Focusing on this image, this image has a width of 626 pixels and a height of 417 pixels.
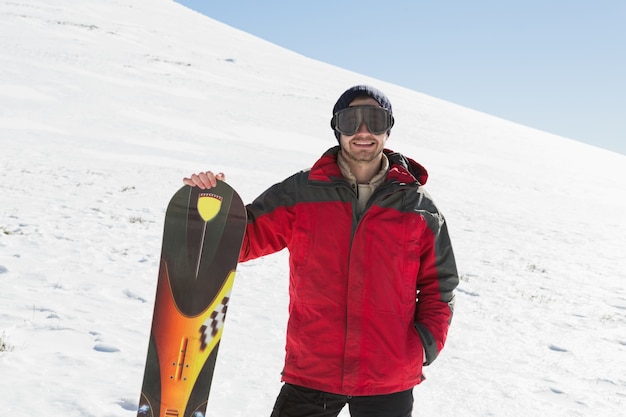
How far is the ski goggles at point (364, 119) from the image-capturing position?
2688 mm

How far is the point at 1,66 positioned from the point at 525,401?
27.7 m

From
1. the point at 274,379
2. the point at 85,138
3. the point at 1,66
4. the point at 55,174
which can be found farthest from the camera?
the point at 1,66

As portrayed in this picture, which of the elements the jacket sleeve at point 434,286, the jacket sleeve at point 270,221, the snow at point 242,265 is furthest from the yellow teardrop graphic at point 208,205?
the snow at point 242,265

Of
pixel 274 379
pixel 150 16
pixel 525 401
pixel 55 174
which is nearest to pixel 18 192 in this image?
pixel 55 174

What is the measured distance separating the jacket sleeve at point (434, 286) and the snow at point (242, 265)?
185 cm

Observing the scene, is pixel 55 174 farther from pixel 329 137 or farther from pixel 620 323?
pixel 329 137

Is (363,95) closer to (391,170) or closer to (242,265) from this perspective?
(391,170)

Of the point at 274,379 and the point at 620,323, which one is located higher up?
the point at 620,323

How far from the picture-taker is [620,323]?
7586mm

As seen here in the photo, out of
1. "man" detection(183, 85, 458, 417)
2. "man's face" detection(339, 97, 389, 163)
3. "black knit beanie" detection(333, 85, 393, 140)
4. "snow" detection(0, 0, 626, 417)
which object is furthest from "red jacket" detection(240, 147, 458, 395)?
"snow" detection(0, 0, 626, 417)

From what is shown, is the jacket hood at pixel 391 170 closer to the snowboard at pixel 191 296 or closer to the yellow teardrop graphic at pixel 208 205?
the snowboard at pixel 191 296

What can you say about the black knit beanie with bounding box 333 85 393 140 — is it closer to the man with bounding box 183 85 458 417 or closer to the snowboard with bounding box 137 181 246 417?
the man with bounding box 183 85 458 417

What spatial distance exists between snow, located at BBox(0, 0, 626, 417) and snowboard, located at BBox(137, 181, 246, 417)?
36.2 inches

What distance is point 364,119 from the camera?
269 cm
